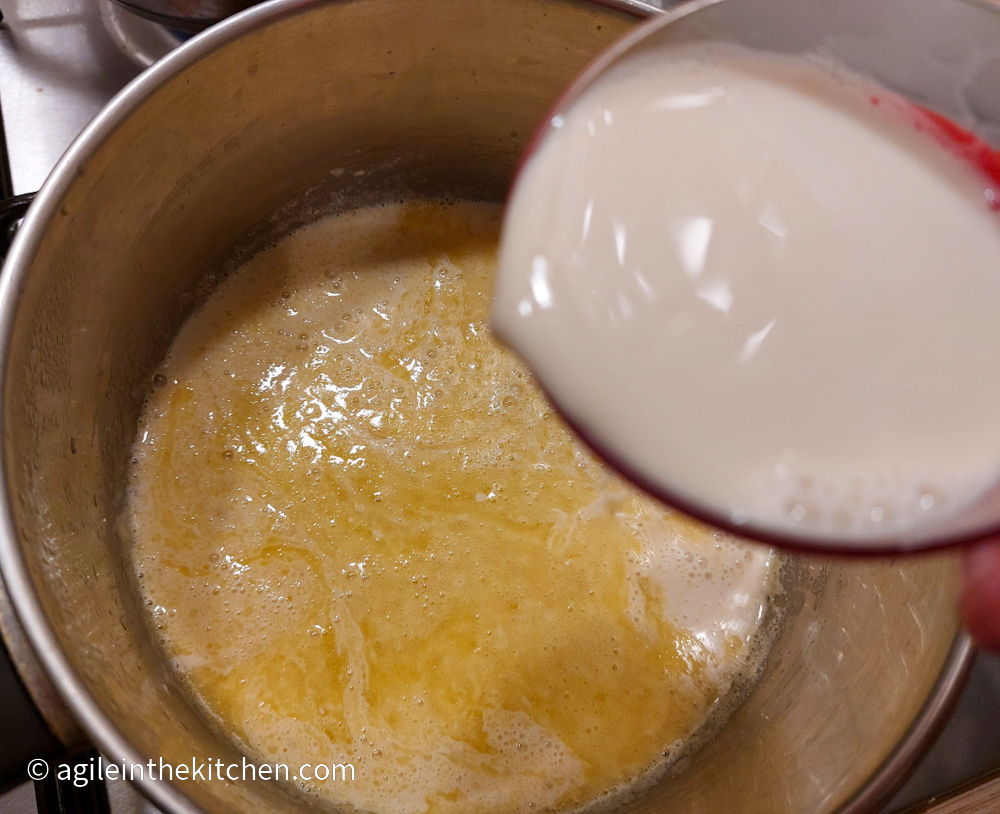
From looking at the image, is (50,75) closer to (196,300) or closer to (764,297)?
(196,300)

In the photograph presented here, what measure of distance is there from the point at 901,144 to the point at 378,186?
2.83ft

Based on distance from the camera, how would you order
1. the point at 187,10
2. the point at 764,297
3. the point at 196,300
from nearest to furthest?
the point at 764,297 → the point at 187,10 → the point at 196,300

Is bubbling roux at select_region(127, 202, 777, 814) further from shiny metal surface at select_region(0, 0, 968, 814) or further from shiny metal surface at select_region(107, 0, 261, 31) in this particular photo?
shiny metal surface at select_region(107, 0, 261, 31)

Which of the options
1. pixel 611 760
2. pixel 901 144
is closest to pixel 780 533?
pixel 901 144

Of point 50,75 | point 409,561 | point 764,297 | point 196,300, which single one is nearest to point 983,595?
point 764,297

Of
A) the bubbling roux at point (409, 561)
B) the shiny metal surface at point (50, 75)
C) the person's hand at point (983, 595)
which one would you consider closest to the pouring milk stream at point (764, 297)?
the person's hand at point (983, 595)

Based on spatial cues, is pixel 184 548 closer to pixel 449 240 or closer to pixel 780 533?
pixel 449 240

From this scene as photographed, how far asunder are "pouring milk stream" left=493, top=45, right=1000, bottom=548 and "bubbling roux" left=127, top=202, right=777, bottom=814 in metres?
0.55

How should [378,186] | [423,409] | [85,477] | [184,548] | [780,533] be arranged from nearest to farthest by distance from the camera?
1. [780,533]
2. [85,477]
3. [184,548]
4. [423,409]
5. [378,186]

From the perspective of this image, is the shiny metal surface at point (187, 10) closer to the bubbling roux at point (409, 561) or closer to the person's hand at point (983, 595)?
the bubbling roux at point (409, 561)

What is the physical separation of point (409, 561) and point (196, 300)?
1.79ft

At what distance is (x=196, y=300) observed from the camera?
3.79 ft

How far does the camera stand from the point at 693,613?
1.05 metres

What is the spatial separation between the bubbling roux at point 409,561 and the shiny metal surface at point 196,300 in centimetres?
6
